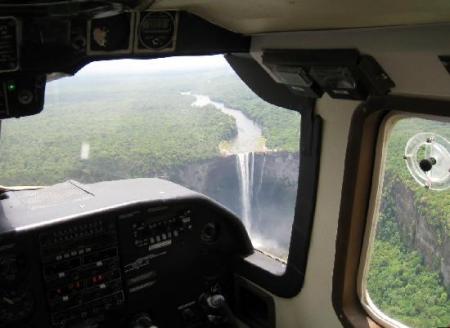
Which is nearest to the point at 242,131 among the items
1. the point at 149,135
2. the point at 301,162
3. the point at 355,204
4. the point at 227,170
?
the point at 227,170

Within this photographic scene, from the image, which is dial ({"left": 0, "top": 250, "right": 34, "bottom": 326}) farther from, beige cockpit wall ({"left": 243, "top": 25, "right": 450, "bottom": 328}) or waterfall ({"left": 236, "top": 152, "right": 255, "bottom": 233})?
beige cockpit wall ({"left": 243, "top": 25, "right": 450, "bottom": 328})

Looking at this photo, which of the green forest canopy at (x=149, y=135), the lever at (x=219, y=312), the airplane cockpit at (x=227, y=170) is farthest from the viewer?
the lever at (x=219, y=312)

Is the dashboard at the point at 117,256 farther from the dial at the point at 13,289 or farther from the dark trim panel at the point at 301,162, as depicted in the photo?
the dark trim panel at the point at 301,162

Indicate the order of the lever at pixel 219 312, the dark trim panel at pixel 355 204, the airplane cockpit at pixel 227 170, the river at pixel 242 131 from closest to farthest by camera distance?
the airplane cockpit at pixel 227 170 → the dark trim panel at pixel 355 204 → the river at pixel 242 131 → the lever at pixel 219 312

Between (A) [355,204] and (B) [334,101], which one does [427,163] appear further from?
(B) [334,101]

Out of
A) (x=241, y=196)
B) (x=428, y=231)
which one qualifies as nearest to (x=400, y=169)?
(x=428, y=231)

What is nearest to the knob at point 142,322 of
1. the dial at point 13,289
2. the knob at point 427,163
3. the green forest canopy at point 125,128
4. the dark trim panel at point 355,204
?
the dial at point 13,289

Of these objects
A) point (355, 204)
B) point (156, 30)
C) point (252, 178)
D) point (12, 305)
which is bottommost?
point (12, 305)

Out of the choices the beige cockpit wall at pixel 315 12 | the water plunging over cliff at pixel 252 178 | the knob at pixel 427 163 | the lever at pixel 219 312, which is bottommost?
the lever at pixel 219 312
